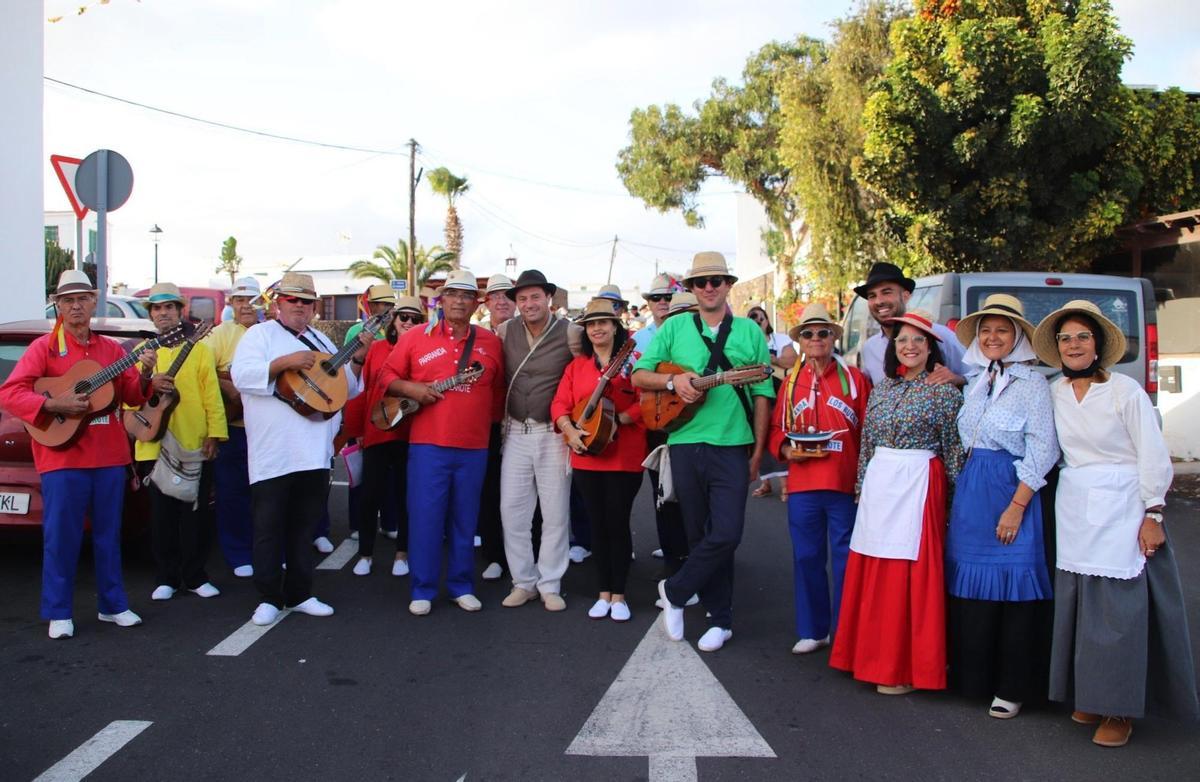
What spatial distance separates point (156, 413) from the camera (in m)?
6.02

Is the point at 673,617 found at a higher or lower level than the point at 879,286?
lower

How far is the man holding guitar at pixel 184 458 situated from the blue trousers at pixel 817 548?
3.55 metres

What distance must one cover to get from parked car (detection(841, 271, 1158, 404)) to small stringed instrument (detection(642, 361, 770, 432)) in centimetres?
333

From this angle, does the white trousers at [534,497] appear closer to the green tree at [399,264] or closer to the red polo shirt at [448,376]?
the red polo shirt at [448,376]

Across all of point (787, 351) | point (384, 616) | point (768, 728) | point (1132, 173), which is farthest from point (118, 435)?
point (1132, 173)

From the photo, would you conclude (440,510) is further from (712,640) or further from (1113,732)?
(1113,732)

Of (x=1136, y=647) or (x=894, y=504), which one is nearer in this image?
(x=1136, y=647)

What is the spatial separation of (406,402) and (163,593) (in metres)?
1.90

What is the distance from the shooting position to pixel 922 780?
3703 millimetres

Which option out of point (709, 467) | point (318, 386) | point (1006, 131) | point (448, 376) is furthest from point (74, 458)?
point (1006, 131)

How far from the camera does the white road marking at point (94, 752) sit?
3666 mm

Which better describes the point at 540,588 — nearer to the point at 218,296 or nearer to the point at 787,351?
the point at 787,351

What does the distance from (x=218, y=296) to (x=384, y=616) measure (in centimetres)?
1632

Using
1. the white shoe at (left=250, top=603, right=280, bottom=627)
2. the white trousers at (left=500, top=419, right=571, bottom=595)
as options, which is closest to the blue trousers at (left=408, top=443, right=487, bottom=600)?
the white trousers at (left=500, top=419, right=571, bottom=595)
